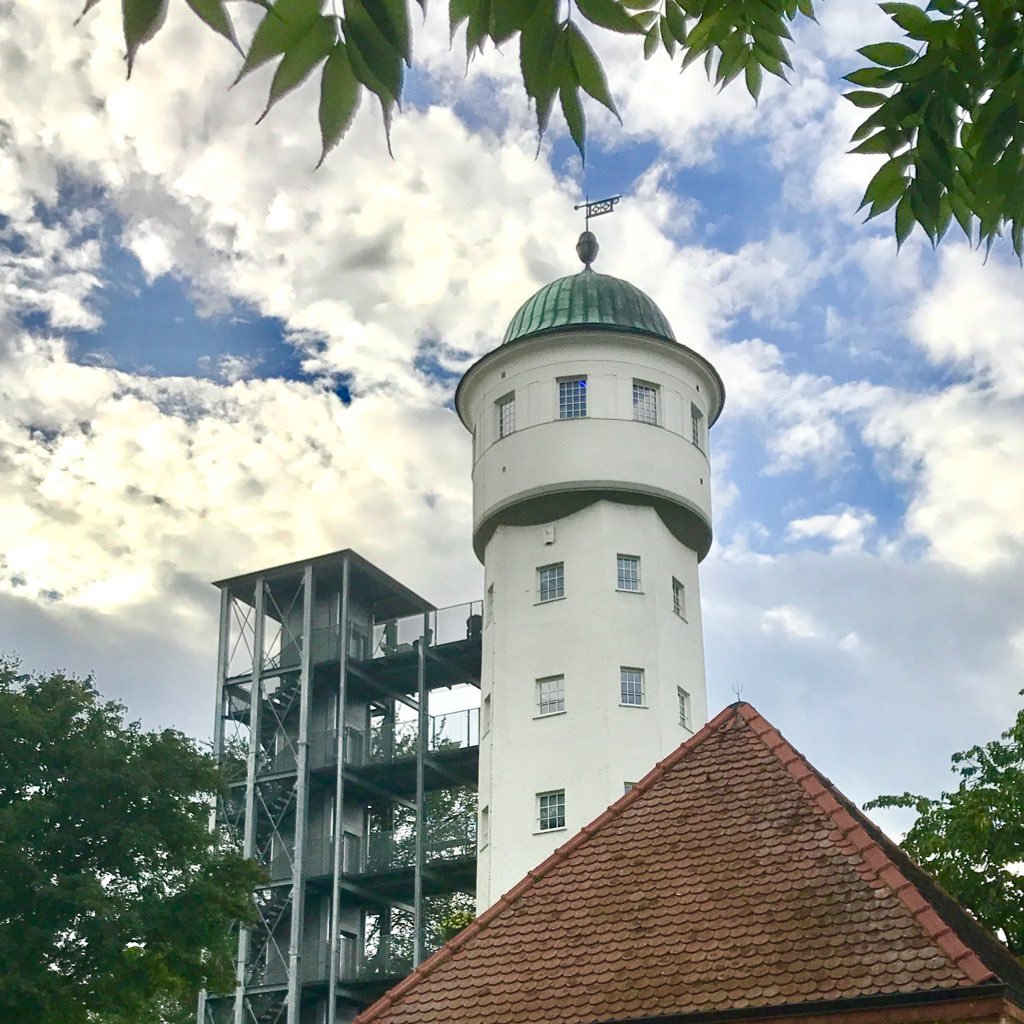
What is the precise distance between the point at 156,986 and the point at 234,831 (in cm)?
1668

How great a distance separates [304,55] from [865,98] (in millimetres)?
2237

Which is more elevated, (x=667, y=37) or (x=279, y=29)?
(x=667, y=37)

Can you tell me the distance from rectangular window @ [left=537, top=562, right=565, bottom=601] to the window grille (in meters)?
6.00

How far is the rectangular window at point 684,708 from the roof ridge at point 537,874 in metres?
25.7

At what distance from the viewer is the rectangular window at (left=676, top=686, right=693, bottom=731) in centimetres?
4203

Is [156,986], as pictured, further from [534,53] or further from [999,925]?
[534,53]

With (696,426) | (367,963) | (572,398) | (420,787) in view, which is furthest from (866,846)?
(367,963)

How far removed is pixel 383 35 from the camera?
9.78ft

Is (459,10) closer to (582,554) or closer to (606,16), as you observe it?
(606,16)

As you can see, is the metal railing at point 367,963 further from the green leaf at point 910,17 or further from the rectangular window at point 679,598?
the green leaf at point 910,17

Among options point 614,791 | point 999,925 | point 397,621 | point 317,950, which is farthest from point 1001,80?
point 397,621

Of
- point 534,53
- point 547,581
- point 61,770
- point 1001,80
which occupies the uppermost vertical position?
point 547,581

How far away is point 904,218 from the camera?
4695 millimetres

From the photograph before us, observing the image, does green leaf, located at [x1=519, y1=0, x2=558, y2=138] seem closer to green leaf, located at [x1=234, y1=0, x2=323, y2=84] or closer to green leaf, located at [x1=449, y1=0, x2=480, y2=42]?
green leaf, located at [x1=449, y1=0, x2=480, y2=42]
